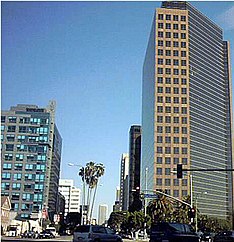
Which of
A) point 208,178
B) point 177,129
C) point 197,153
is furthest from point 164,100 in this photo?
point 208,178

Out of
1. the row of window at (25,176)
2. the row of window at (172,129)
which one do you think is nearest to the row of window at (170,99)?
the row of window at (172,129)

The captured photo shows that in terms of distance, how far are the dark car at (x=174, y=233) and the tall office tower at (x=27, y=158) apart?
121548mm

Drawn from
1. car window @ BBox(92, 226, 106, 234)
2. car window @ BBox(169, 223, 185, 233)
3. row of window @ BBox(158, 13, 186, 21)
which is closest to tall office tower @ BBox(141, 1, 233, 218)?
row of window @ BBox(158, 13, 186, 21)

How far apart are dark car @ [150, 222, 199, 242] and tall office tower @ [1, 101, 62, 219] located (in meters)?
122

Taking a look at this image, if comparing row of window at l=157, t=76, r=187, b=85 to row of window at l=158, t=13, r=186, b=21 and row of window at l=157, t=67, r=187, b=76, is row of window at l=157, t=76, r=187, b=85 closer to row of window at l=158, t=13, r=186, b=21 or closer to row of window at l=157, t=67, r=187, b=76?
row of window at l=157, t=67, r=187, b=76

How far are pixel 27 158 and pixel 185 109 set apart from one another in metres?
57.6

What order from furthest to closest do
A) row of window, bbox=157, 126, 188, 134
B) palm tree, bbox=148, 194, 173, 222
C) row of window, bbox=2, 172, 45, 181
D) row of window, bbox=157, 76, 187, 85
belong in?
row of window, bbox=157, 76, 187, 85
row of window, bbox=157, 126, 188, 134
row of window, bbox=2, 172, 45, 181
palm tree, bbox=148, 194, 173, 222

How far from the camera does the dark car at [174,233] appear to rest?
25250 mm

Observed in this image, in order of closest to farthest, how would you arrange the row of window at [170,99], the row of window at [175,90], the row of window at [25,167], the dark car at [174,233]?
the dark car at [174,233]
the row of window at [25,167]
the row of window at [170,99]
the row of window at [175,90]

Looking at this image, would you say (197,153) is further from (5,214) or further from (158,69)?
(5,214)

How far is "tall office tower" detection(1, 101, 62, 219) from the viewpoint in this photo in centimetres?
14588

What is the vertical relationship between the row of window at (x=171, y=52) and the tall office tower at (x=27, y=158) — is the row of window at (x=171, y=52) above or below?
above

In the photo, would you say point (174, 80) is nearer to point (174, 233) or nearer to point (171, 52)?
point (171, 52)

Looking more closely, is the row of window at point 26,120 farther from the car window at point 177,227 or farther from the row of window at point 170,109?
the car window at point 177,227
